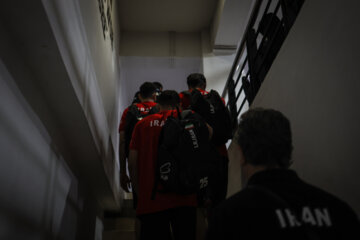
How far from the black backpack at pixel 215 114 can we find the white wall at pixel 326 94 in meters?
0.48

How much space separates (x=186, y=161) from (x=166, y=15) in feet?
14.8

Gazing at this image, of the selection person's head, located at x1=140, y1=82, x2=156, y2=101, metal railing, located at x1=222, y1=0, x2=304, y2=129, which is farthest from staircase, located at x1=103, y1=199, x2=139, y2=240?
metal railing, located at x1=222, y1=0, x2=304, y2=129

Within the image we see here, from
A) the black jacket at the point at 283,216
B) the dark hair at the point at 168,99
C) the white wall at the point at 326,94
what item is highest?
the dark hair at the point at 168,99

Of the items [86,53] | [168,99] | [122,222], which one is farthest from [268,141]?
[122,222]

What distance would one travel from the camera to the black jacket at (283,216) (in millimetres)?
901

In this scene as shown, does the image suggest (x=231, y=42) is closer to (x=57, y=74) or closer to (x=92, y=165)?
(x=92, y=165)

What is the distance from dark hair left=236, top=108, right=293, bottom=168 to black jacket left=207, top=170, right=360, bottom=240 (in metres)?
0.12

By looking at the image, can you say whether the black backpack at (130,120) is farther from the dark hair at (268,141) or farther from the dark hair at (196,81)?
the dark hair at (268,141)

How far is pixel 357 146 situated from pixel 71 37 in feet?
5.27

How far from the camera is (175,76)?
7.10 meters

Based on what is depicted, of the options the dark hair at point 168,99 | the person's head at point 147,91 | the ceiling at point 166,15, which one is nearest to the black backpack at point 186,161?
the dark hair at point 168,99

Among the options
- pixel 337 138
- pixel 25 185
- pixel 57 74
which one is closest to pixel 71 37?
pixel 57 74

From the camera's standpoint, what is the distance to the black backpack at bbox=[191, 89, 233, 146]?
252cm

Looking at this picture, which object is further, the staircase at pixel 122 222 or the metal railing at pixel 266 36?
the staircase at pixel 122 222
